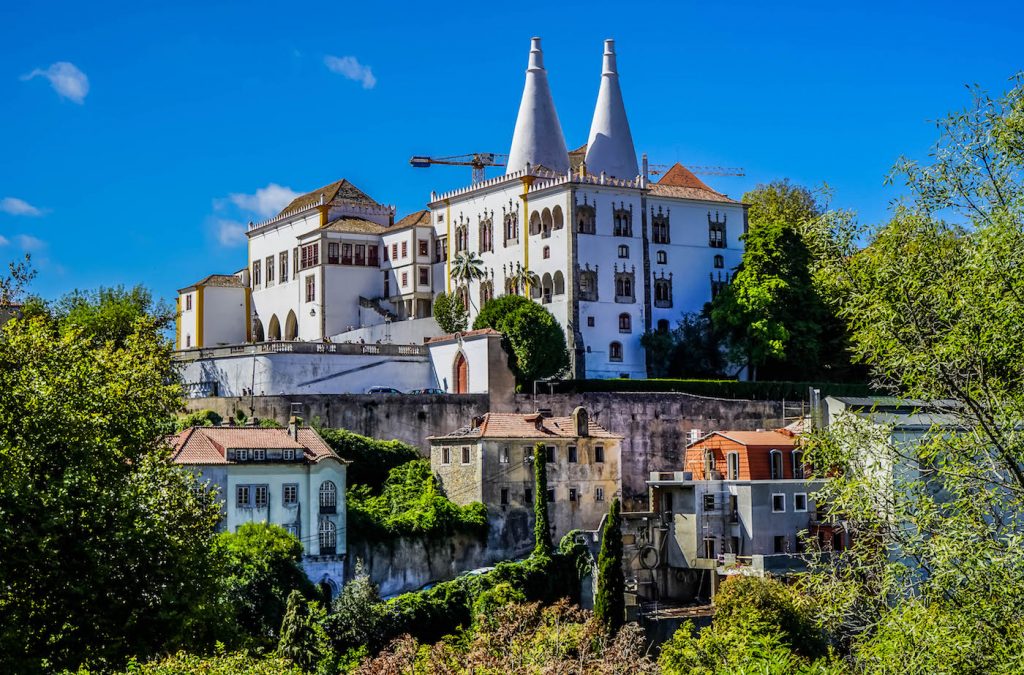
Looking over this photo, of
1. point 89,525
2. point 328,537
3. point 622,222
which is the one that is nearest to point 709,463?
point 328,537

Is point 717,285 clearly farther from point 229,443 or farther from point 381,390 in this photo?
point 229,443

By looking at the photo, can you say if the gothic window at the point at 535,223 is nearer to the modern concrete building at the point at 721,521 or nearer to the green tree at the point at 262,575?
the modern concrete building at the point at 721,521

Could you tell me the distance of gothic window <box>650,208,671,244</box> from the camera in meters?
69.6

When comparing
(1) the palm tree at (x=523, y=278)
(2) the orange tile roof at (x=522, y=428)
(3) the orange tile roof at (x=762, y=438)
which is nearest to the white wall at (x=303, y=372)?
(1) the palm tree at (x=523, y=278)

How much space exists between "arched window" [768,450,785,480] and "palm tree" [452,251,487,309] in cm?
2294

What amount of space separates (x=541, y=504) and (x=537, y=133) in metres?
29.2

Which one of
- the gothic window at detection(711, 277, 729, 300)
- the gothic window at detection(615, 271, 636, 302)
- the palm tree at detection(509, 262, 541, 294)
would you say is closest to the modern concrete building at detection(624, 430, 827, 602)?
the gothic window at detection(615, 271, 636, 302)

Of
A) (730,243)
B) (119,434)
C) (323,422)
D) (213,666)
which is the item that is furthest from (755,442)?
(213,666)

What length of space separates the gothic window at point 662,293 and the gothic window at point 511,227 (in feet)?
→ 23.4

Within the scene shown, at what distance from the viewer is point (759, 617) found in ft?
134

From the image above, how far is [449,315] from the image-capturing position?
69.6 m

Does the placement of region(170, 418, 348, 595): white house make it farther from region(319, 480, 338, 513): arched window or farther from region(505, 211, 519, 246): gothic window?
region(505, 211, 519, 246): gothic window

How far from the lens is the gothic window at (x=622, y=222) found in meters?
68.5

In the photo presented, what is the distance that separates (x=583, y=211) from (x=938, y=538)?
53.6 meters
